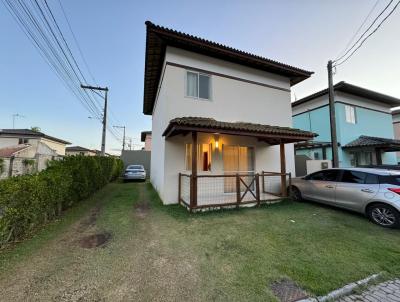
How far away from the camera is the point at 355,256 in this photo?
11.2 ft

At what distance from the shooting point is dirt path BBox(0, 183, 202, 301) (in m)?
2.39

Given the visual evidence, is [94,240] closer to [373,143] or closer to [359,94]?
[373,143]

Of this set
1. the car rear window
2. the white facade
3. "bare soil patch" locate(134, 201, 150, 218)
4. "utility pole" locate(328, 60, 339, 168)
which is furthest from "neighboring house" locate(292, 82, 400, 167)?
"bare soil patch" locate(134, 201, 150, 218)

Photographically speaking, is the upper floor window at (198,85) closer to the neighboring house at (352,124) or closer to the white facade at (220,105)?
the white facade at (220,105)

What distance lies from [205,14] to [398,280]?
10.9 meters

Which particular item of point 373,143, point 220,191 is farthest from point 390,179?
point 373,143

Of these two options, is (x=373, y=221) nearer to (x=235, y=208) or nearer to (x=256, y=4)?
(x=235, y=208)

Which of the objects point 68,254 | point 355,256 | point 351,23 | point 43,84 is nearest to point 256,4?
point 351,23

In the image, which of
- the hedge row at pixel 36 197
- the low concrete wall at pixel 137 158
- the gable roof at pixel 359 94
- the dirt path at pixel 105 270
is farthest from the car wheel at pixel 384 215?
the low concrete wall at pixel 137 158

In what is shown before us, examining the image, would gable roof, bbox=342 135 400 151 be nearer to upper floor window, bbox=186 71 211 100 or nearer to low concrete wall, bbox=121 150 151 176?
upper floor window, bbox=186 71 211 100

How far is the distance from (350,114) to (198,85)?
1299 cm

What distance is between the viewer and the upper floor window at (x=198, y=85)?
7969mm

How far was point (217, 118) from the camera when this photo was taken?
8312mm

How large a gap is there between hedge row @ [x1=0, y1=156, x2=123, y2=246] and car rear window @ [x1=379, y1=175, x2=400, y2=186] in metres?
8.84
